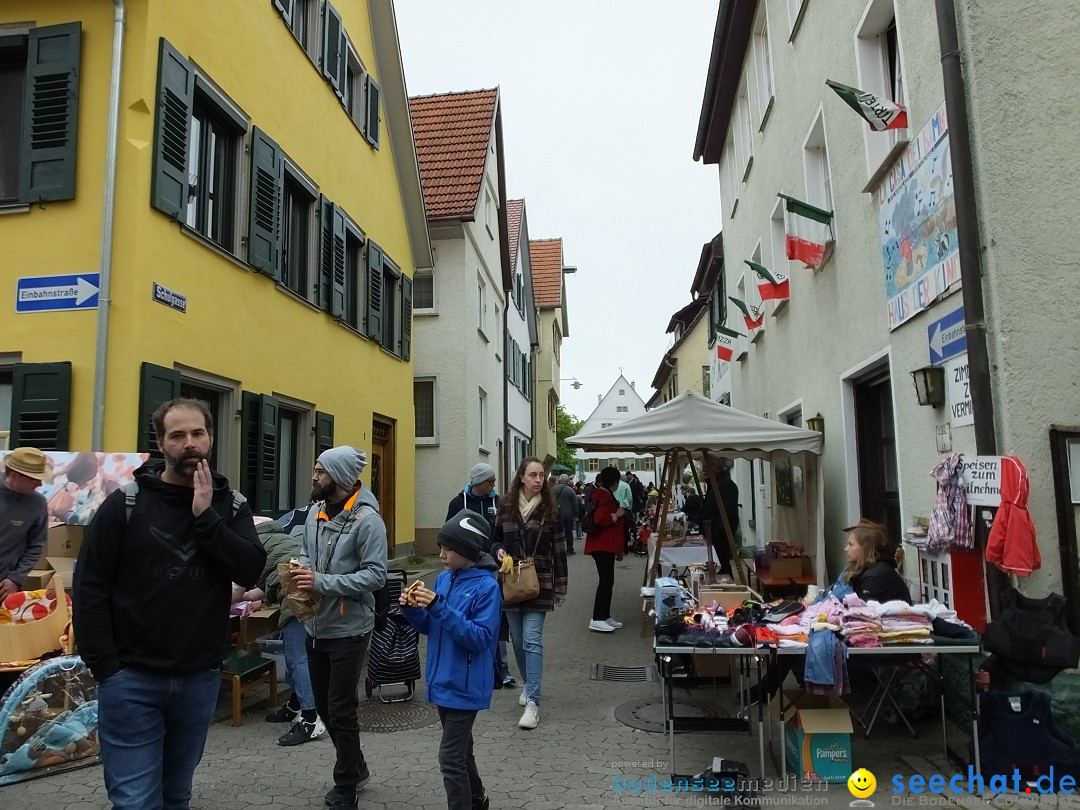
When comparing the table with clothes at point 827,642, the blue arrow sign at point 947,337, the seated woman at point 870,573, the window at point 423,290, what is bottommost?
the table with clothes at point 827,642

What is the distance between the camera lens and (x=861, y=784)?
434 cm

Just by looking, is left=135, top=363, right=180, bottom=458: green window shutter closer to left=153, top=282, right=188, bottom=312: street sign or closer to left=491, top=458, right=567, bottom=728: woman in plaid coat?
left=153, top=282, right=188, bottom=312: street sign

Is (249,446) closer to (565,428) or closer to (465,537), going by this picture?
(465,537)

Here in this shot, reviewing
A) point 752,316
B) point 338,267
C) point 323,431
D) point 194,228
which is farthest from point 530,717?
point 752,316

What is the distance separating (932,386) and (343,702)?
421 cm

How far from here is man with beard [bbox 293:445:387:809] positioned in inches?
157

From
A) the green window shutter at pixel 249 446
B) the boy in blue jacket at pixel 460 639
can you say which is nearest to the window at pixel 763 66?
the green window shutter at pixel 249 446

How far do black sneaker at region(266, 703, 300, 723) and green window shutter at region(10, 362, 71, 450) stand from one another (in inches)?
103

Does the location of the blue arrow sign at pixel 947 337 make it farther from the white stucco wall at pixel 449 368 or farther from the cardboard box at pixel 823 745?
the white stucco wall at pixel 449 368

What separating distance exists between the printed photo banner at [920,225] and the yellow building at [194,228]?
5865mm

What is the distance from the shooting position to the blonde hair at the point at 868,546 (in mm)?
5281

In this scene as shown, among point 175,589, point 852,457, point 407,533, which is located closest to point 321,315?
point 407,533

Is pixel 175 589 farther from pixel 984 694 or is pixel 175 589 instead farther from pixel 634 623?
pixel 634 623

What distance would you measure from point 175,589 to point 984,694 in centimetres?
408
